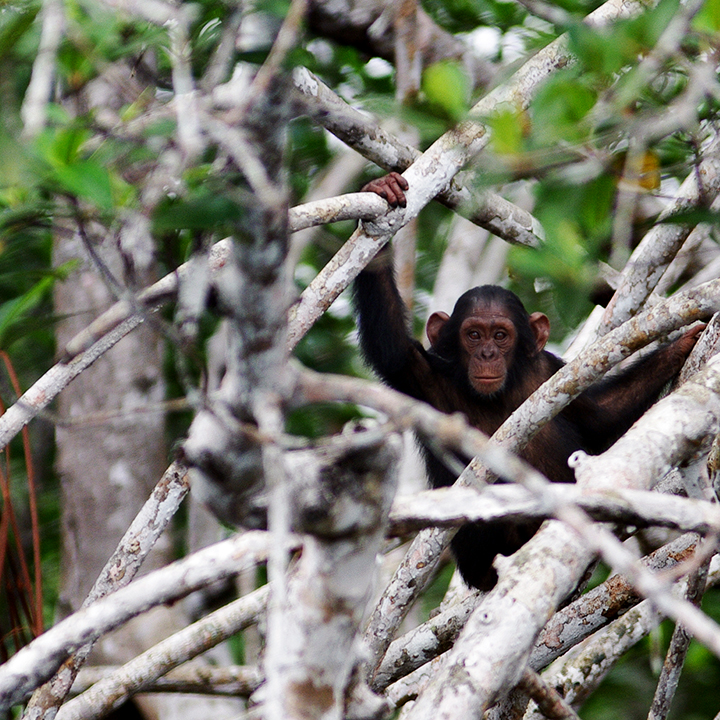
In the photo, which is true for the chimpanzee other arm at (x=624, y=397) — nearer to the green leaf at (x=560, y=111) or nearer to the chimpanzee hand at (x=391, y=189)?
the chimpanzee hand at (x=391, y=189)

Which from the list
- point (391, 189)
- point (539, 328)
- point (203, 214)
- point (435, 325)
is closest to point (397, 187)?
point (391, 189)

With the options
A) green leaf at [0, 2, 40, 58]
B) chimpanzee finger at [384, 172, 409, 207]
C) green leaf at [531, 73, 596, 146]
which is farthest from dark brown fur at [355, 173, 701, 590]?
green leaf at [531, 73, 596, 146]

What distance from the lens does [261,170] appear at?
1121mm

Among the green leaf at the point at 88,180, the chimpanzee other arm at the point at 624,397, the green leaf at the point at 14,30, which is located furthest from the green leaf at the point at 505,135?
the chimpanzee other arm at the point at 624,397

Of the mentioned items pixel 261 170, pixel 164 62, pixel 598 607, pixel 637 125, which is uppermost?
pixel 164 62

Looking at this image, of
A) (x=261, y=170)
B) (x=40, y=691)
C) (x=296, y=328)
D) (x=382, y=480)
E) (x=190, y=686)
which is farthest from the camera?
(x=190, y=686)

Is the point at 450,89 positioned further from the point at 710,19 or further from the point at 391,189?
the point at 391,189

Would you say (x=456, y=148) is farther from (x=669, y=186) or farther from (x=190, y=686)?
(x=190, y=686)

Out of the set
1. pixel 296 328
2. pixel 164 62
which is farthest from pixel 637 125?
pixel 164 62

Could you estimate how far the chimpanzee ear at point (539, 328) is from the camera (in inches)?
172

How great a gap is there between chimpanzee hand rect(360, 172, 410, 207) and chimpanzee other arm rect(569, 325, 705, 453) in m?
1.58

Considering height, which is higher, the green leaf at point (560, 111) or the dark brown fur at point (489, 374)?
the dark brown fur at point (489, 374)

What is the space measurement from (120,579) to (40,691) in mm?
414

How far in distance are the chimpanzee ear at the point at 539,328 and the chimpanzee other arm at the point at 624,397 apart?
335 mm
